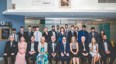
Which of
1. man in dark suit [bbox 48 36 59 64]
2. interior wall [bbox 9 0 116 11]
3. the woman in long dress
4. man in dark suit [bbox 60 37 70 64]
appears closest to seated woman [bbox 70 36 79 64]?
man in dark suit [bbox 60 37 70 64]

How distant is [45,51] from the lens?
7.73 metres

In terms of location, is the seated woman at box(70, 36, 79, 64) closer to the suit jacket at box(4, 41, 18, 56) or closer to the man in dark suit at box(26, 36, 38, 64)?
the man in dark suit at box(26, 36, 38, 64)

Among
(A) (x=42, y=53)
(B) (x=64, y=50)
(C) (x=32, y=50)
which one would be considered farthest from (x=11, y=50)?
(B) (x=64, y=50)

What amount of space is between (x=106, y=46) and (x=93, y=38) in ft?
1.70

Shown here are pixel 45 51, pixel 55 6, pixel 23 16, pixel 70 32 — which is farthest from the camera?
pixel 23 16

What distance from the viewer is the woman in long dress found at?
7.77 m

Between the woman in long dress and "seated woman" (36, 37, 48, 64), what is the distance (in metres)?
0.49

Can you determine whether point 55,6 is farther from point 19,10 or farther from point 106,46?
point 106,46

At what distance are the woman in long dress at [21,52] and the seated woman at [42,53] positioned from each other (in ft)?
1.61

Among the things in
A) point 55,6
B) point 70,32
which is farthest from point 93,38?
point 55,6

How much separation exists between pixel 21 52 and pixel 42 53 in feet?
2.36

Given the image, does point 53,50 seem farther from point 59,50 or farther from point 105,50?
point 105,50

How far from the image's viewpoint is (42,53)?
7727 millimetres

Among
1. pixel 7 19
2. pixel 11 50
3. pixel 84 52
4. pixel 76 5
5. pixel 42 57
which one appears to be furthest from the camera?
pixel 7 19
